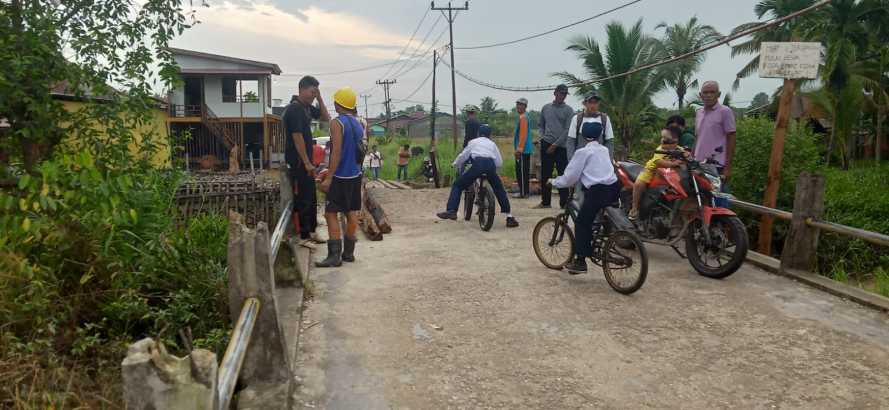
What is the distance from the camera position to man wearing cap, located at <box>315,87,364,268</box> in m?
6.37

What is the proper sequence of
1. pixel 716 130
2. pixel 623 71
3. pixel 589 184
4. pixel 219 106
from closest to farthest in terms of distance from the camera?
pixel 589 184 → pixel 716 130 → pixel 623 71 → pixel 219 106

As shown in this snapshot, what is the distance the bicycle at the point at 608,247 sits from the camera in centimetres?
551

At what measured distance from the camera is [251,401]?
10.7ft

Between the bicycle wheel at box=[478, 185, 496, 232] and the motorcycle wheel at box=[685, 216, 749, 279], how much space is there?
2903 mm

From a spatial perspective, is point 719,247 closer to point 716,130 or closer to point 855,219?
point 716,130

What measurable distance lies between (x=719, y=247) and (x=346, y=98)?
377 centimetres

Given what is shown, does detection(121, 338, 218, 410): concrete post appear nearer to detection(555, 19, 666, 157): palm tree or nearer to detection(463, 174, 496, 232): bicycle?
detection(463, 174, 496, 232): bicycle

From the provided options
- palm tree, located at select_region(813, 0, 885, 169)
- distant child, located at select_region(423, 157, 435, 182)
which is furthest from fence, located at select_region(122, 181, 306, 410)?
palm tree, located at select_region(813, 0, 885, 169)

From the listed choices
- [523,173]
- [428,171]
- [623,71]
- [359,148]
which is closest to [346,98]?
[359,148]

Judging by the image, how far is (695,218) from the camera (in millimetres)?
6289

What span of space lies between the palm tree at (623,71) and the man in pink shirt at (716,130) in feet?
45.3

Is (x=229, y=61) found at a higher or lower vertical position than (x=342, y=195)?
higher

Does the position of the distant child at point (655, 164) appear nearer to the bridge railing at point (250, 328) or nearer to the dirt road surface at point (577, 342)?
the dirt road surface at point (577, 342)

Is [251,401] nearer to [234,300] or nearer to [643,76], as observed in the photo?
[234,300]
